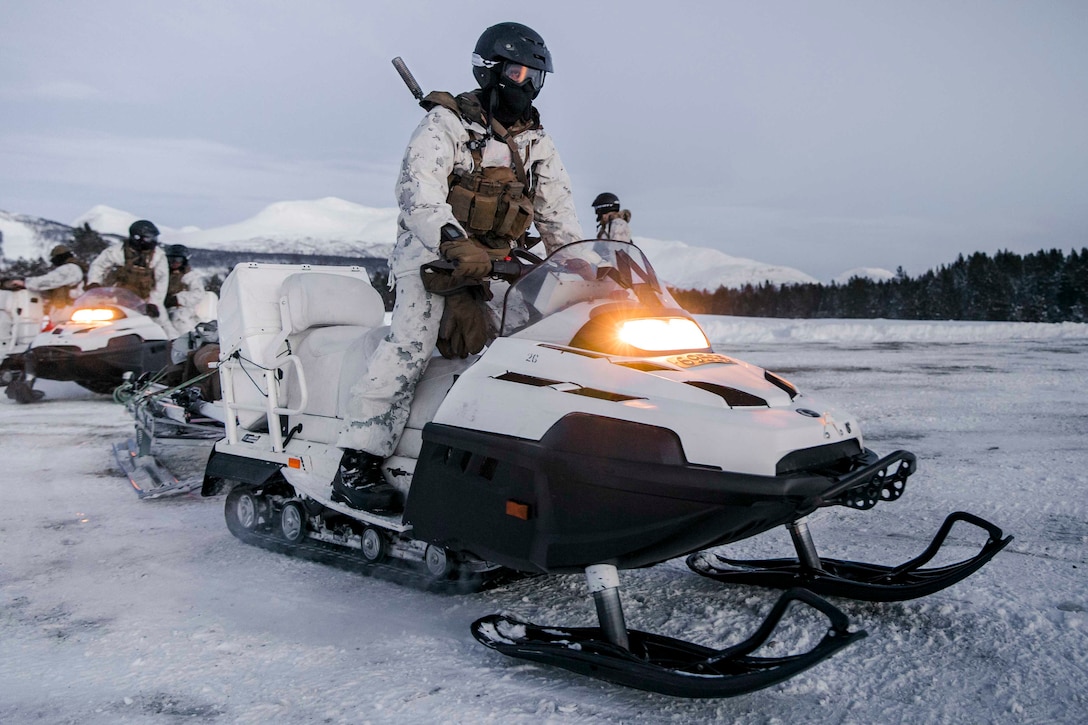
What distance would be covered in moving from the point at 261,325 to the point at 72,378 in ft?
21.2

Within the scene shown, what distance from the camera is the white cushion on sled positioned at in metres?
4.23

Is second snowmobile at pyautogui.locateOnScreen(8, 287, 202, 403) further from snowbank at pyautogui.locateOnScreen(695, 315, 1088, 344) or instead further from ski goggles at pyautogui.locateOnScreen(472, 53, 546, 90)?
snowbank at pyautogui.locateOnScreen(695, 315, 1088, 344)

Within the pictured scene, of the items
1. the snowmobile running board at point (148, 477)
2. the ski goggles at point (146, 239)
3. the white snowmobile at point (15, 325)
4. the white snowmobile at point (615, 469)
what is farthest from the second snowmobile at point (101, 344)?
the white snowmobile at point (615, 469)

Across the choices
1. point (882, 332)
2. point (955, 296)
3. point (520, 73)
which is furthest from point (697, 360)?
point (955, 296)

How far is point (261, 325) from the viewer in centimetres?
447

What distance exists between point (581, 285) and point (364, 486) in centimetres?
137

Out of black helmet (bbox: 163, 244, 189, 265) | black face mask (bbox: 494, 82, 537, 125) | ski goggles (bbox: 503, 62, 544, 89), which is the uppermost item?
ski goggles (bbox: 503, 62, 544, 89)

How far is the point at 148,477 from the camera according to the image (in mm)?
5676

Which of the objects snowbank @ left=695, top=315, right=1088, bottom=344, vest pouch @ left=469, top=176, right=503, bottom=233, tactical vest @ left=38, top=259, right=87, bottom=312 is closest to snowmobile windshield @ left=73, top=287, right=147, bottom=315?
tactical vest @ left=38, top=259, right=87, bottom=312

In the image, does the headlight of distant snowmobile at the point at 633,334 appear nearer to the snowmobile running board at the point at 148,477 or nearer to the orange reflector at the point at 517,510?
the orange reflector at the point at 517,510

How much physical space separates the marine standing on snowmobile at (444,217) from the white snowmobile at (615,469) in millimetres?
121

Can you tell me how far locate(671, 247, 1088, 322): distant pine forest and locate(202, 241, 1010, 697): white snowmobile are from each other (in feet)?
78.0

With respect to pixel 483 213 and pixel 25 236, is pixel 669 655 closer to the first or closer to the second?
pixel 483 213

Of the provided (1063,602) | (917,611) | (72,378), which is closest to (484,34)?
(917,611)
